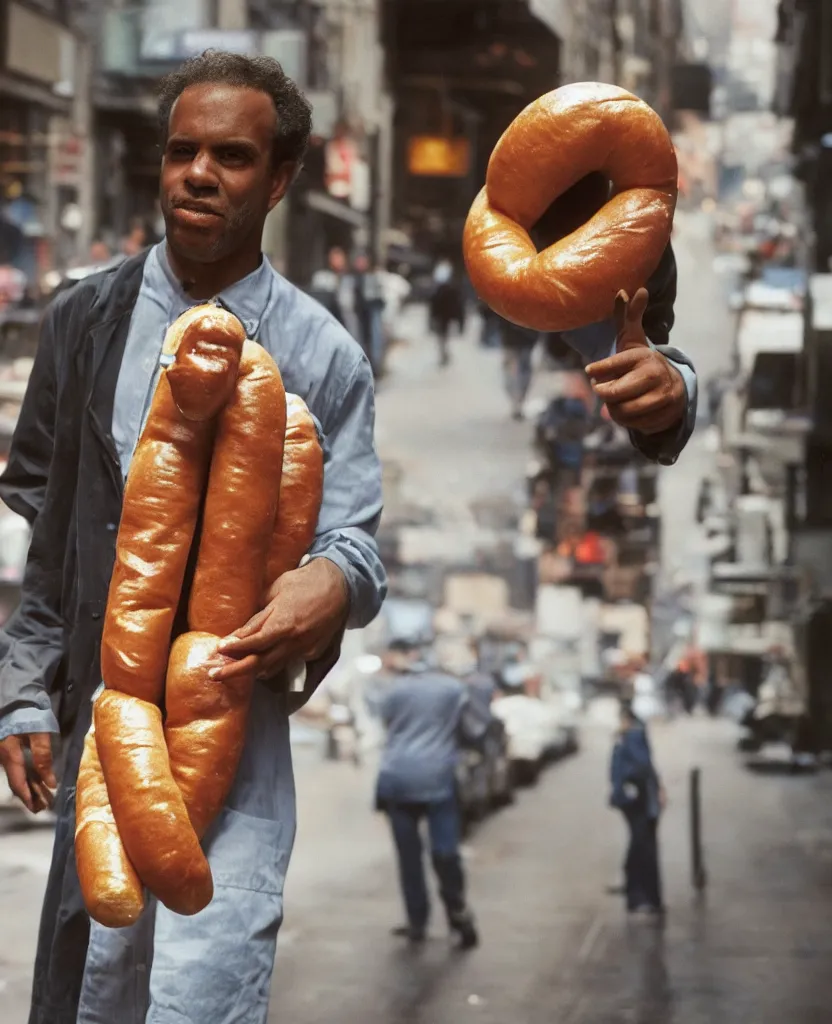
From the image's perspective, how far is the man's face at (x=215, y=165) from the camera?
2029mm

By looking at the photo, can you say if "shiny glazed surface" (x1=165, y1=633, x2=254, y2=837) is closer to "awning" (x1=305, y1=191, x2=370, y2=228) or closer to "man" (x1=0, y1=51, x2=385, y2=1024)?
"man" (x1=0, y1=51, x2=385, y2=1024)

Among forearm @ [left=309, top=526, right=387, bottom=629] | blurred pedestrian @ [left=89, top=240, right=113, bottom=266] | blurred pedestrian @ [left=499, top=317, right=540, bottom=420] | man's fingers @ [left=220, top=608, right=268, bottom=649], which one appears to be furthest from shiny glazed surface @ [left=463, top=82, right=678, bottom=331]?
blurred pedestrian @ [left=89, top=240, right=113, bottom=266]

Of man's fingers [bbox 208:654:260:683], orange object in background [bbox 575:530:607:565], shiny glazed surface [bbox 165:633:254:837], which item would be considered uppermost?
man's fingers [bbox 208:654:260:683]

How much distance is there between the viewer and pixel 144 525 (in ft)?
6.41

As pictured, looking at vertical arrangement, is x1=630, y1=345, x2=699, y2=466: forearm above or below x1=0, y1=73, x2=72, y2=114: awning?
below

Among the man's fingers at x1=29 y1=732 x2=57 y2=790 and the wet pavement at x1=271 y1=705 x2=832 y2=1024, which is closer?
the man's fingers at x1=29 y1=732 x2=57 y2=790

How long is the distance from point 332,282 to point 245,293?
12.9ft

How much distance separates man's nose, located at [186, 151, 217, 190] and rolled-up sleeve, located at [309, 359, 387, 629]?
0.91 feet

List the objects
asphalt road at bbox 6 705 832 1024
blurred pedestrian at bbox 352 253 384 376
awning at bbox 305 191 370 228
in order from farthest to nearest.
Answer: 1. blurred pedestrian at bbox 352 253 384 376
2. awning at bbox 305 191 370 228
3. asphalt road at bbox 6 705 832 1024

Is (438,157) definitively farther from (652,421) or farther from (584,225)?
(652,421)

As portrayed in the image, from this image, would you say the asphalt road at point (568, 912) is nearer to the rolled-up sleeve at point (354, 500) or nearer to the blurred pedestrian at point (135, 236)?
the blurred pedestrian at point (135, 236)

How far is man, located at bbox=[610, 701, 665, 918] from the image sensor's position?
570 centimetres

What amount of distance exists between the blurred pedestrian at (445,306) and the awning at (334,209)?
11.1 inches

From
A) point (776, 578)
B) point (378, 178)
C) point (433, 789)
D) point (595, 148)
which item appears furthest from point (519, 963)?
point (595, 148)
